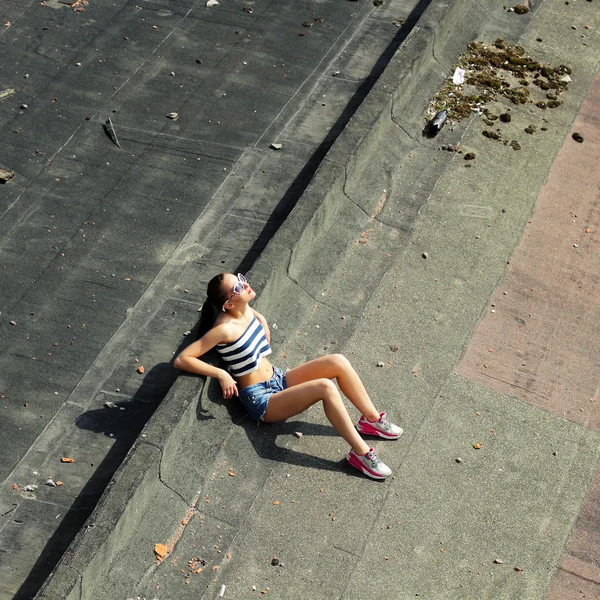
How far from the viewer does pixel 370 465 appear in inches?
259

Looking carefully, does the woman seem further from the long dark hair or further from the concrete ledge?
the concrete ledge

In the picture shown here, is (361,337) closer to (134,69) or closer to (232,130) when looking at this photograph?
(232,130)

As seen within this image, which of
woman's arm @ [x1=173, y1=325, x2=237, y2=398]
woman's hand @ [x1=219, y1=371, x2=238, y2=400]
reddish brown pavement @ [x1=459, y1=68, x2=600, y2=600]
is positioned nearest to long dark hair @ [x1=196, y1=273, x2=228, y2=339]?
woman's arm @ [x1=173, y1=325, x2=237, y2=398]

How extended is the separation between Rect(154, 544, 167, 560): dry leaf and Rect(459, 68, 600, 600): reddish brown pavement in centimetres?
253

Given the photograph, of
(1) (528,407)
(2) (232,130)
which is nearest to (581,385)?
(1) (528,407)

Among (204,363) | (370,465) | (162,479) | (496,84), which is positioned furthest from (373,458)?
(496,84)

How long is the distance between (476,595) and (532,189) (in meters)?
4.42

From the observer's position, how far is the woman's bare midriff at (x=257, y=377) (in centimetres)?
661

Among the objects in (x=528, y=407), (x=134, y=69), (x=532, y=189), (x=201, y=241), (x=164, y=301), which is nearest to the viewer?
(x=528, y=407)

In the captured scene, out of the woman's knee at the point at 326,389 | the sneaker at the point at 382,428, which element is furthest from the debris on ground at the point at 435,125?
the woman's knee at the point at 326,389

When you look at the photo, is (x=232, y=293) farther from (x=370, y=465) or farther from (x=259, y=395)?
(x=370, y=465)

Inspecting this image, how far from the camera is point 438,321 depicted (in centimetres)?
784

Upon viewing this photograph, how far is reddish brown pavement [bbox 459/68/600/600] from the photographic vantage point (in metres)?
6.52

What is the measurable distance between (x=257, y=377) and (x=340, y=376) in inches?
23.1
